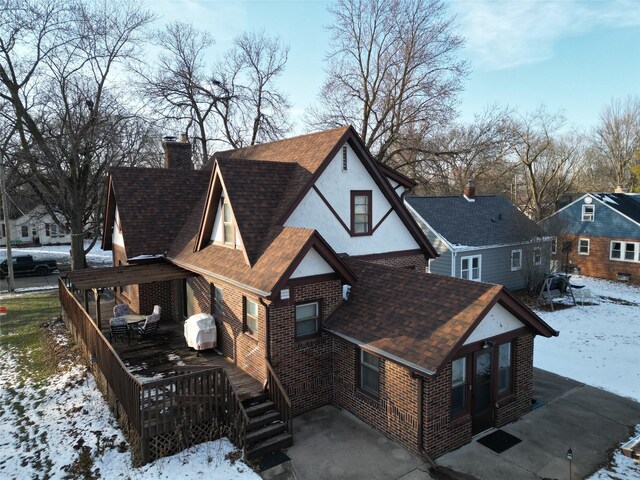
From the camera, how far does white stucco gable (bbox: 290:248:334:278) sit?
35.0 ft

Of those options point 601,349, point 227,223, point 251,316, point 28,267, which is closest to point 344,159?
point 227,223

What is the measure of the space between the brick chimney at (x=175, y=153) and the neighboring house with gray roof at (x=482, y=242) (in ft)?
42.6

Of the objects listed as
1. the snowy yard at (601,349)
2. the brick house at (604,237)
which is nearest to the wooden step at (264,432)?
the snowy yard at (601,349)

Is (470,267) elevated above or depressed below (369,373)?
above

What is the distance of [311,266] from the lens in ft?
35.7

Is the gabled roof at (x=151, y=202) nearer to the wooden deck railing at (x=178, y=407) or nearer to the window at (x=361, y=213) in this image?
the wooden deck railing at (x=178, y=407)

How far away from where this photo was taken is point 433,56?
103 ft

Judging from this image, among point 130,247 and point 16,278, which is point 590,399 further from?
point 16,278

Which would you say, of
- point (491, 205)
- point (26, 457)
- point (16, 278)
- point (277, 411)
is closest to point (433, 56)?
point (491, 205)

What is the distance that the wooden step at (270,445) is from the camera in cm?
880

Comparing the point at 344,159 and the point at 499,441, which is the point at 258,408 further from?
the point at 344,159

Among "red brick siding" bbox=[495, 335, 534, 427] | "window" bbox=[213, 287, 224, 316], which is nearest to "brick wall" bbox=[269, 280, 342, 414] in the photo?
"window" bbox=[213, 287, 224, 316]

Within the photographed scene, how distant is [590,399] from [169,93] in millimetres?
35424

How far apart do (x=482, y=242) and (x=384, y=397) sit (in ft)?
57.3
